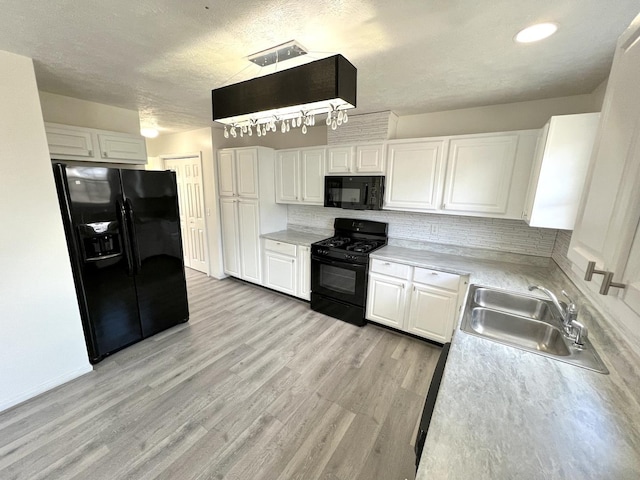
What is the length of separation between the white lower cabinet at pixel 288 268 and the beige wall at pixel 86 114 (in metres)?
2.07

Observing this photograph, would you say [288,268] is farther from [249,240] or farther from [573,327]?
[573,327]

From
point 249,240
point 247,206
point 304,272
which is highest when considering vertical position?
point 247,206

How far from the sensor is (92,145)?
2494 mm

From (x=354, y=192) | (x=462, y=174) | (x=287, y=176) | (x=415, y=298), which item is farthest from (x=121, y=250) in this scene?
(x=462, y=174)

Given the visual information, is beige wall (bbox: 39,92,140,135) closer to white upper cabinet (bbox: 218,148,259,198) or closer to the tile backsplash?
white upper cabinet (bbox: 218,148,259,198)

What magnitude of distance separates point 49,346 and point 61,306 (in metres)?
0.31

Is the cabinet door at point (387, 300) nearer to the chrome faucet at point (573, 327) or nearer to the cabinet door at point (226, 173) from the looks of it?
the chrome faucet at point (573, 327)

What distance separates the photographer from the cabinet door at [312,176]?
3180mm

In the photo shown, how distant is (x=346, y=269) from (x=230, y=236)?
6.99ft

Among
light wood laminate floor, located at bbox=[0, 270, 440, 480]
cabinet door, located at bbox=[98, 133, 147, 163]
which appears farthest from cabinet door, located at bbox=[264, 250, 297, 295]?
cabinet door, located at bbox=[98, 133, 147, 163]

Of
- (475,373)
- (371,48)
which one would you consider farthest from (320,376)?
(371,48)

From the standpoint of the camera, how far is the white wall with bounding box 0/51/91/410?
1649mm

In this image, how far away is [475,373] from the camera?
3.44ft

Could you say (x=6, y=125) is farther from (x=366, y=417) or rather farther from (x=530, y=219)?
(x=530, y=219)
